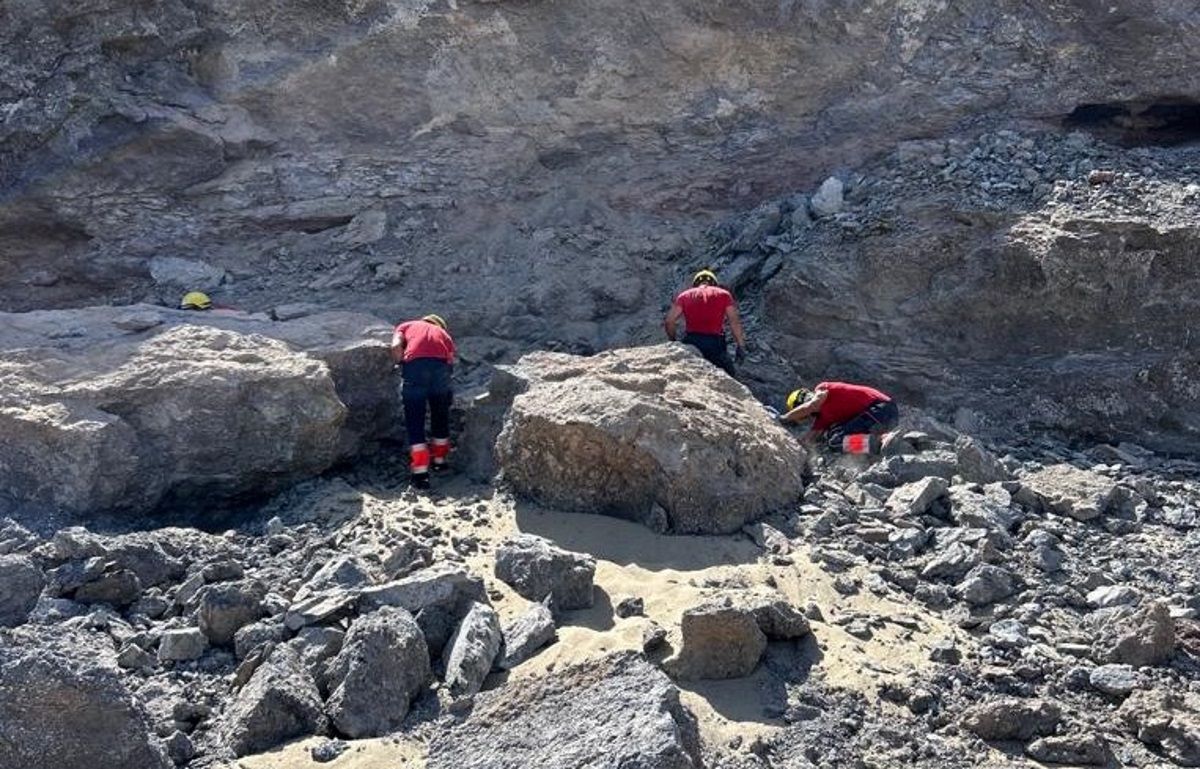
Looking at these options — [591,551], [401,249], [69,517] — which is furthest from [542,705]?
[401,249]

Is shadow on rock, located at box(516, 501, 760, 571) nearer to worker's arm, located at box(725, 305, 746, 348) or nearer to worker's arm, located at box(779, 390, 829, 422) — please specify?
worker's arm, located at box(779, 390, 829, 422)

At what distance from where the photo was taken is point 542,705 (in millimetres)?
4570

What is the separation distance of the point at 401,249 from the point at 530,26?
6.96 feet

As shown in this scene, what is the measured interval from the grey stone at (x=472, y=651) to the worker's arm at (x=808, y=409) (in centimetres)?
338

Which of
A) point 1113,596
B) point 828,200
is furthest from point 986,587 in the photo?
point 828,200

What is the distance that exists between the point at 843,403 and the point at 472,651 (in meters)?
3.78

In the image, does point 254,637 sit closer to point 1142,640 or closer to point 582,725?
point 582,725

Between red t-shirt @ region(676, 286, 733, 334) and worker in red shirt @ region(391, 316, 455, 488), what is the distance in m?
1.68

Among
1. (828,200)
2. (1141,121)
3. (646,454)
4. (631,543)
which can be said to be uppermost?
(1141,121)

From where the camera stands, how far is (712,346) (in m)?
8.88

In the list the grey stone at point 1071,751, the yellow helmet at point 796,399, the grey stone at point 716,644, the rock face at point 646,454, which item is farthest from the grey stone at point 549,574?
the yellow helmet at point 796,399

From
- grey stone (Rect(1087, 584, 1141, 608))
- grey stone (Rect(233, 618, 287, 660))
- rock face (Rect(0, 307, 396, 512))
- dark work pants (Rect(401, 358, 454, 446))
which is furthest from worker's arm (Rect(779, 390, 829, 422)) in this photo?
grey stone (Rect(233, 618, 287, 660))

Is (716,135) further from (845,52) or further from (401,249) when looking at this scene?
(401,249)

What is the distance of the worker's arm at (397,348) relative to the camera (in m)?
8.01
